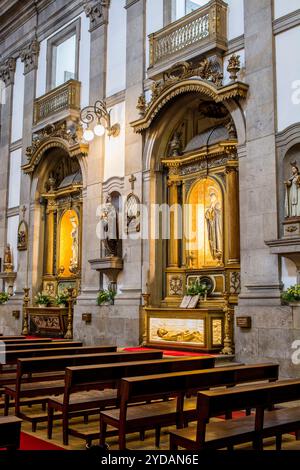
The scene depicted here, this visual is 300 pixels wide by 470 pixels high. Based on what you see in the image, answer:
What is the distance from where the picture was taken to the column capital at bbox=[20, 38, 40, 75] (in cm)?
1822

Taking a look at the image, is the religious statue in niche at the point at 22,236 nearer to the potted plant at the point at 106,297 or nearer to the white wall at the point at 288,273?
the potted plant at the point at 106,297

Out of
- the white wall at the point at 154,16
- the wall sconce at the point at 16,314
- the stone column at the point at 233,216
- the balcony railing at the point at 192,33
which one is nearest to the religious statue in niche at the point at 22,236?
the wall sconce at the point at 16,314

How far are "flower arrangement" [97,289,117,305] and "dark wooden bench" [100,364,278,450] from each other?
7.19 meters

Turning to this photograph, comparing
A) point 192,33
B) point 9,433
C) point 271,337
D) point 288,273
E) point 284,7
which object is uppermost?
point 192,33

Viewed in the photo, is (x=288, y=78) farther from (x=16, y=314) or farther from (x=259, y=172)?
(x=16, y=314)

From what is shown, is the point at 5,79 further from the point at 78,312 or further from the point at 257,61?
the point at 257,61

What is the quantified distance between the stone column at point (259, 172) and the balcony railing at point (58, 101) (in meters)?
6.28

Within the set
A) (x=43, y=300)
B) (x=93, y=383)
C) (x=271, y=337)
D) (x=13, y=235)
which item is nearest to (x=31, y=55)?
(x=13, y=235)

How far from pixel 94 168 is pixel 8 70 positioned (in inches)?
291

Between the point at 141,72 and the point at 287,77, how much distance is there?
4516 millimetres

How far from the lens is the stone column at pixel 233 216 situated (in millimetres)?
11195

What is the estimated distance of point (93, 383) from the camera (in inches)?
245

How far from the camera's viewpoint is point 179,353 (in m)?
10.6

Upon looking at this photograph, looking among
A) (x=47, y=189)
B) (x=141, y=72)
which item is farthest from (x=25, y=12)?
(x=141, y=72)
